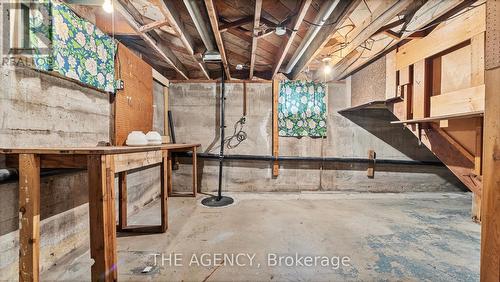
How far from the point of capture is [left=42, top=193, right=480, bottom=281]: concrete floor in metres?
1.67

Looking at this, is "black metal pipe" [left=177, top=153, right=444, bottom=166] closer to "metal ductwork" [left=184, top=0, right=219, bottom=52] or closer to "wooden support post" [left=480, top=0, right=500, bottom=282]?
"metal ductwork" [left=184, top=0, right=219, bottom=52]

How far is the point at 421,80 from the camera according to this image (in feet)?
8.11

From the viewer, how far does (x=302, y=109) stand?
4.07 metres

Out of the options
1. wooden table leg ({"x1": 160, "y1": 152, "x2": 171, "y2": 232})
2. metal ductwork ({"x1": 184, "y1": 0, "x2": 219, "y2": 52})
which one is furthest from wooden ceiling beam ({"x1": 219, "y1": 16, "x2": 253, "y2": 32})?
wooden table leg ({"x1": 160, "y1": 152, "x2": 171, "y2": 232})

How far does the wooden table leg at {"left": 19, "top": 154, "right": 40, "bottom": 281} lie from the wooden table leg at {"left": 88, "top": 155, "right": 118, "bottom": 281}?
368mm

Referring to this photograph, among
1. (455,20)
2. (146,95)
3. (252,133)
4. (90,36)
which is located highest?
(455,20)

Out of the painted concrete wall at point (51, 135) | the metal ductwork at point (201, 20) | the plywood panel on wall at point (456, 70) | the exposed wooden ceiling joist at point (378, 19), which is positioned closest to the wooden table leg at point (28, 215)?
the painted concrete wall at point (51, 135)

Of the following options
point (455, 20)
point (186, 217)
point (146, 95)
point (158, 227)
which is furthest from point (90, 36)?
point (455, 20)

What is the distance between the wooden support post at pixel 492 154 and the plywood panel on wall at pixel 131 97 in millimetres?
2973

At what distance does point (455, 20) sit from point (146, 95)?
12.2 feet

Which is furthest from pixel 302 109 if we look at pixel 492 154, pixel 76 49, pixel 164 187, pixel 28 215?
pixel 28 215

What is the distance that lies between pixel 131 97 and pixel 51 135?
1.11 meters

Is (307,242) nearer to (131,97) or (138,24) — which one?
(131,97)

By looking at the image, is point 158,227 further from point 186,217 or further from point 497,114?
point 497,114
